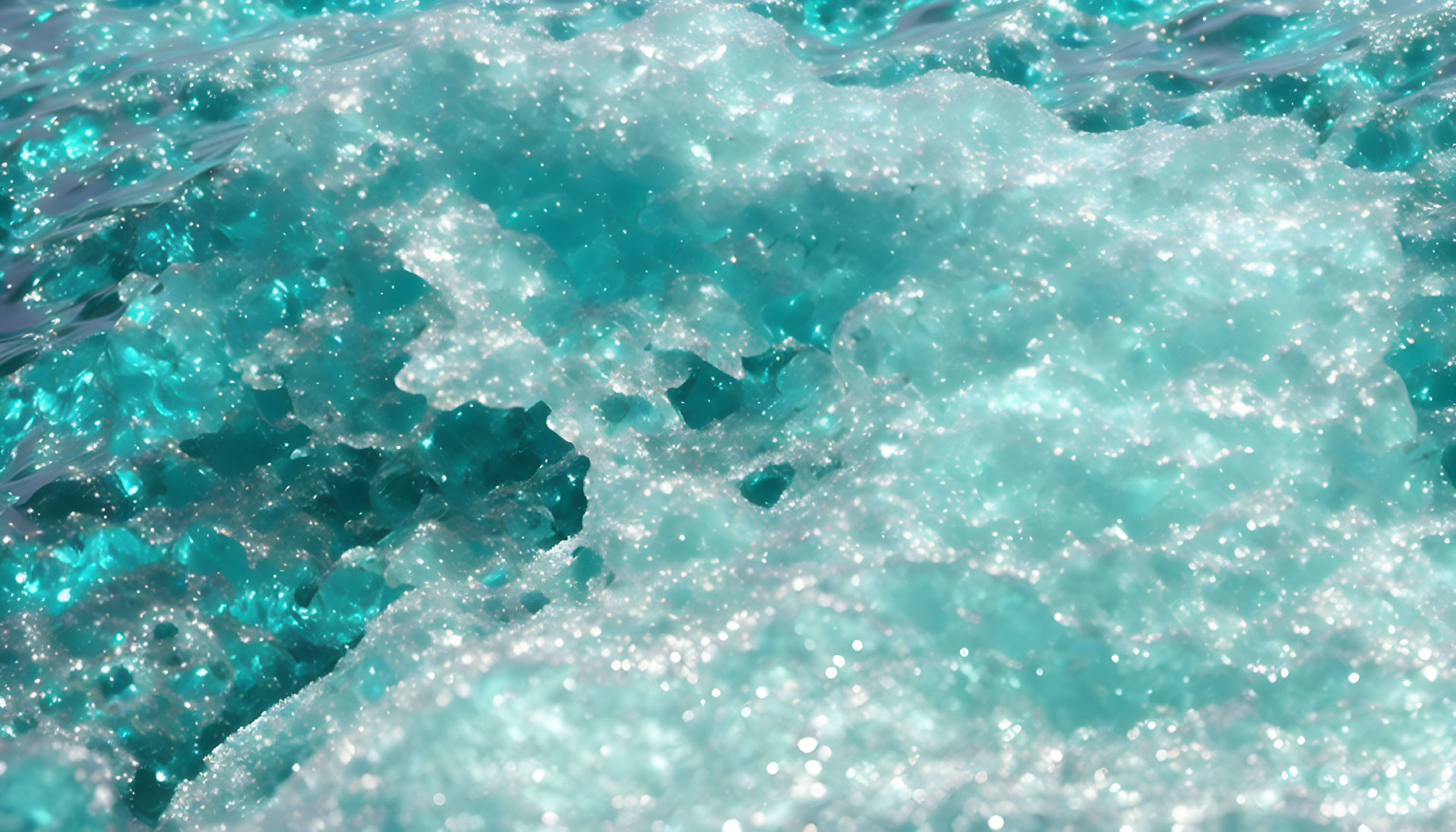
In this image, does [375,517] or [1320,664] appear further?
[375,517]

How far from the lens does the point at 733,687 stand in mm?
1626

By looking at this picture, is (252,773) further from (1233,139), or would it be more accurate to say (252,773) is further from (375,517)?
(1233,139)

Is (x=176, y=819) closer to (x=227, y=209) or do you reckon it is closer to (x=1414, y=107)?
(x=227, y=209)

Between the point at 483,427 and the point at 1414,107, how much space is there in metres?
2.26

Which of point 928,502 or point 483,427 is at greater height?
point 928,502

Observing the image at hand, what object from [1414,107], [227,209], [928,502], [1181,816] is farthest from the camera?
[1414,107]

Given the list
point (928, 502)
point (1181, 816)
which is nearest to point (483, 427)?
point (928, 502)

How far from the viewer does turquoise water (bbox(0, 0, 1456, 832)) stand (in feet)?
5.26

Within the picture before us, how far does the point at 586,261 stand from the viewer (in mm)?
2266

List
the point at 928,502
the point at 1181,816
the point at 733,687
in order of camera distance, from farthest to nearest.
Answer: the point at 928,502
the point at 733,687
the point at 1181,816

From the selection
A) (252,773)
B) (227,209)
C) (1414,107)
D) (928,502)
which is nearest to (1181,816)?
(928,502)

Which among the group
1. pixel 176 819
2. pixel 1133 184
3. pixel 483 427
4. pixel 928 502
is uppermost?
pixel 1133 184

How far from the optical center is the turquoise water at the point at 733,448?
160 cm

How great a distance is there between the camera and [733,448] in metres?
2.09
